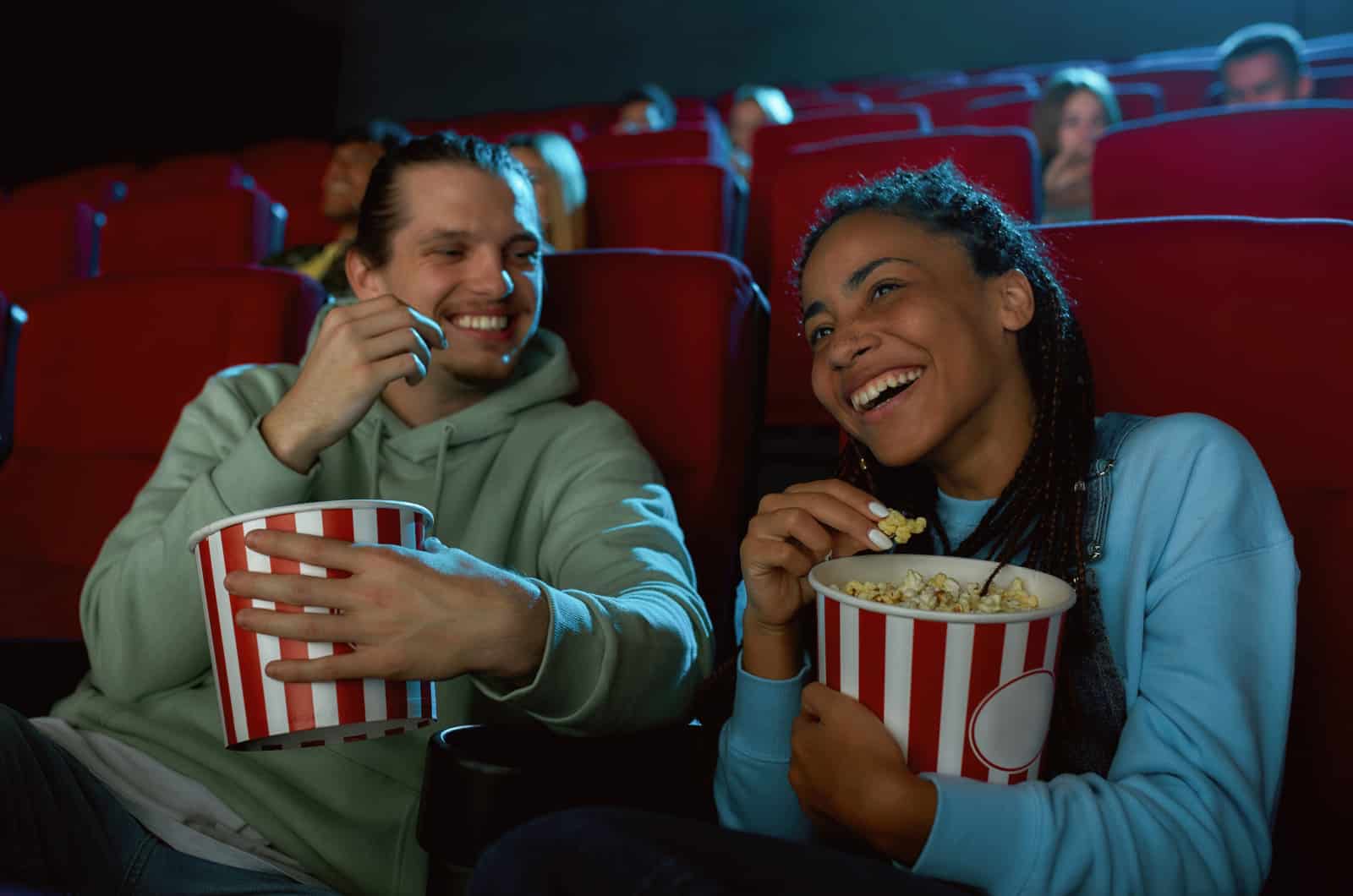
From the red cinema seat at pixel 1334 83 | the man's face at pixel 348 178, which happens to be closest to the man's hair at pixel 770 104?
the man's face at pixel 348 178

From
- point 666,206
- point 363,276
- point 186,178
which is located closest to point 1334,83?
point 666,206

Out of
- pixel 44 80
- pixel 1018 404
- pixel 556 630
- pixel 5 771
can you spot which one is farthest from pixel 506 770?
pixel 44 80

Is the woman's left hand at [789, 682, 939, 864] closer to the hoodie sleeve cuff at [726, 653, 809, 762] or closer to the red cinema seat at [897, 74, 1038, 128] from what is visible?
the hoodie sleeve cuff at [726, 653, 809, 762]

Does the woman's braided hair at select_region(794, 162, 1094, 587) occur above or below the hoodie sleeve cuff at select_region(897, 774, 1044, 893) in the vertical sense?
above

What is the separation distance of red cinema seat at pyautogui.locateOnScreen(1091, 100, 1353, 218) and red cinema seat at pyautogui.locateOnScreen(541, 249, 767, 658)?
808 millimetres

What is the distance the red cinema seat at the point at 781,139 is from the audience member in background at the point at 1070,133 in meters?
0.32

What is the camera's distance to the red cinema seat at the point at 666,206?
217cm

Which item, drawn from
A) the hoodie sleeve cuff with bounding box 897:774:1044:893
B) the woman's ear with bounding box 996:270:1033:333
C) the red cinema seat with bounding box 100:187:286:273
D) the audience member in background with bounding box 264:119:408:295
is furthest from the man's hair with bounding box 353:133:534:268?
the red cinema seat with bounding box 100:187:286:273

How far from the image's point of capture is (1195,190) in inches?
62.7

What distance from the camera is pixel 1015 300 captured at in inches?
33.1

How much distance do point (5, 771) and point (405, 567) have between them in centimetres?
35

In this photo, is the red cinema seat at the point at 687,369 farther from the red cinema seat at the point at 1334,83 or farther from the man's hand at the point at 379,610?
the red cinema seat at the point at 1334,83

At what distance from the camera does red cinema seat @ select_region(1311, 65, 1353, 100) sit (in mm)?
2963

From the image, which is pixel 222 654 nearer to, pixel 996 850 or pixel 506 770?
pixel 506 770
